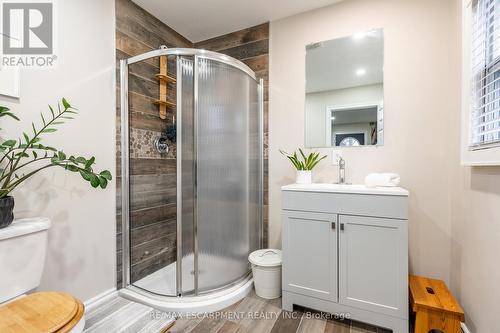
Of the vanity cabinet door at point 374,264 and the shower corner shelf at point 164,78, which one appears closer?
the vanity cabinet door at point 374,264

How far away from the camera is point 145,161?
2.04 metres

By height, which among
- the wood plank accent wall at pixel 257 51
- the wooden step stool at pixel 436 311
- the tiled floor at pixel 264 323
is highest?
the wood plank accent wall at pixel 257 51

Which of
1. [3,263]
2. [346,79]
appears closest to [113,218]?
[3,263]

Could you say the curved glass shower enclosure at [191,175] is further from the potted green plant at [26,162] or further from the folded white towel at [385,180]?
the folded white towel at [385,180]

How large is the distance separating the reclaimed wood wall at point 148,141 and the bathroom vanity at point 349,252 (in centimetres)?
65

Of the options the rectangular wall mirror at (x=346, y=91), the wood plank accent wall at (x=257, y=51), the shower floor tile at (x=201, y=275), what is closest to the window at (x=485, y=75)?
the rectangular wall mirror at (x=346, y=91)

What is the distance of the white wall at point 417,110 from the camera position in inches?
67.6

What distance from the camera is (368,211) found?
1.49 m

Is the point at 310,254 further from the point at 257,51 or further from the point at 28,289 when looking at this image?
the point at 257,51

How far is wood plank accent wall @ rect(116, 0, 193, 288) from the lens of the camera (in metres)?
1.93

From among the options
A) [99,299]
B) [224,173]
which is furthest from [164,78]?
[99,299]

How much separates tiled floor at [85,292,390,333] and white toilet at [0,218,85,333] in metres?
0.49

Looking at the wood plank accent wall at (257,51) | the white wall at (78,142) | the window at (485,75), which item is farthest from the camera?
the wood plank accent wall at (257,51)

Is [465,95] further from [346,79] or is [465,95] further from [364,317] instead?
[364,317]
